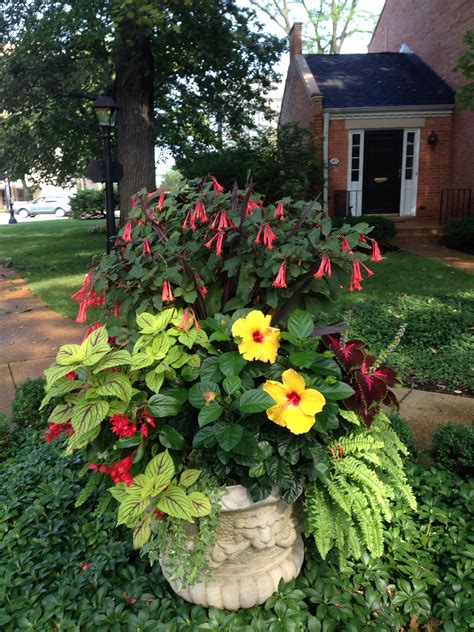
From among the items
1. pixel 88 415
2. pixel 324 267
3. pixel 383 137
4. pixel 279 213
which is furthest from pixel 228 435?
pixel 383 137

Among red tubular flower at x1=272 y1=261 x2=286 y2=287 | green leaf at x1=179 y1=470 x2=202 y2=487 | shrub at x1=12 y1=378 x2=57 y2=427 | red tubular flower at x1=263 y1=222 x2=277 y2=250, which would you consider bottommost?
shrub at x1=12 y1=378 x2=57 y2=427

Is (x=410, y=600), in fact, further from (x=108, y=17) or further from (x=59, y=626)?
(x=108, y=17)

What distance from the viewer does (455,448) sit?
3.02 m

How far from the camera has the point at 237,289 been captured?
2439 mm

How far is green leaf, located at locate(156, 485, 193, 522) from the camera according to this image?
1826mm

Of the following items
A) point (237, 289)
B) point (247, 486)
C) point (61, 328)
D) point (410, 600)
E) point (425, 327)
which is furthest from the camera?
point (61, 328)

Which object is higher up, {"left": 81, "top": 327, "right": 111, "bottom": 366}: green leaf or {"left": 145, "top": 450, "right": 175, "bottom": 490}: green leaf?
{"left": 81, "top": 327, "right": 111, "bottom": 366}: green leaf

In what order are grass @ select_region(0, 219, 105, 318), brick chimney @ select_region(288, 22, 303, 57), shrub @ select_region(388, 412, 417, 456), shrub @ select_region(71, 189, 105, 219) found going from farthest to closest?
1. shrub @ select_region(71, 189, 105, 219)
2. brick chimney @ select_region(288, 22, 303, 57)
3. grass @ select_region(0, 219, 105, 318)
4. shrub @ select_region(388, 412, 417, 456)

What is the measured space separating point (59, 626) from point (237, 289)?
157 cm

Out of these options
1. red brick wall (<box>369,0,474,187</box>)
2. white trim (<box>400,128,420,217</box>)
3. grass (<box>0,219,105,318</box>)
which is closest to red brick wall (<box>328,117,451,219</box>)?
white trim (<box>400,128,420,217</box>)

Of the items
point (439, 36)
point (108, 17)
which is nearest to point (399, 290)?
point (108, 17)

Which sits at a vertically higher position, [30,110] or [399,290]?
[30,110]

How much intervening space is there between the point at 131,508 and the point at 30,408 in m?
2.31

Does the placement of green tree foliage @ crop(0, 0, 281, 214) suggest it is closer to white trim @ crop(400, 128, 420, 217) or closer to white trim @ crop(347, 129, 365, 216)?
white trim @ crop(347, 129, 365, 216)
